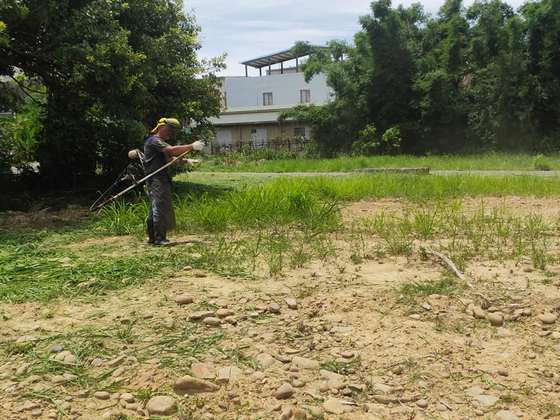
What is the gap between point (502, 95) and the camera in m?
25.5

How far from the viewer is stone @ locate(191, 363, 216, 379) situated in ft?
10.8

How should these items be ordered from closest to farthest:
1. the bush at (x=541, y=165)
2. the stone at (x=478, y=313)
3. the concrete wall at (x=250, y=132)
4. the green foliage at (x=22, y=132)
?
the stone at (x=478, y=313) < the green foliage at (x=22, y=132) < the bush at (x=541, y=165) < the concrete wall at (x=250, y=132)

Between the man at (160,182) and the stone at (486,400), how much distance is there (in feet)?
14.1

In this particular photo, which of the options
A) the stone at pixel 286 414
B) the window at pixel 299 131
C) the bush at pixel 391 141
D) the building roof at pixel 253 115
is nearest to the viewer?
the stone at pixel 286 414

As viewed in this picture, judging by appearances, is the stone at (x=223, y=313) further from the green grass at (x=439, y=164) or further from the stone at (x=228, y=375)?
the green grass at (x=439, y=164)

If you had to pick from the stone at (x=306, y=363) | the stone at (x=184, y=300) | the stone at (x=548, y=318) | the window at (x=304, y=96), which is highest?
the window at (x=304, y=96)

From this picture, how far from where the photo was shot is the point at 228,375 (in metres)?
3.31

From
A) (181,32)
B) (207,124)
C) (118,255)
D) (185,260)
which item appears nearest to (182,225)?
(118,255)

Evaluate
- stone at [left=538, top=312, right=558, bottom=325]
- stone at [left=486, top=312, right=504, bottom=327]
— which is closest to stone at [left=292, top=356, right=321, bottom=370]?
stone at [left=486, top=312, right=504, bottom=327]

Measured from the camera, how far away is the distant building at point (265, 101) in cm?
3891

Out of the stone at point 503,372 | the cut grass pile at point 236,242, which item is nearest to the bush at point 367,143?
the cut grass pile at point 236,242

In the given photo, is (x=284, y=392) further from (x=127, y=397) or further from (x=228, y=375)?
(x=127, y=397)

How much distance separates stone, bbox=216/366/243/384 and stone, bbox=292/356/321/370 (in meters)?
0.34

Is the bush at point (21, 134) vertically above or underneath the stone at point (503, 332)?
above
